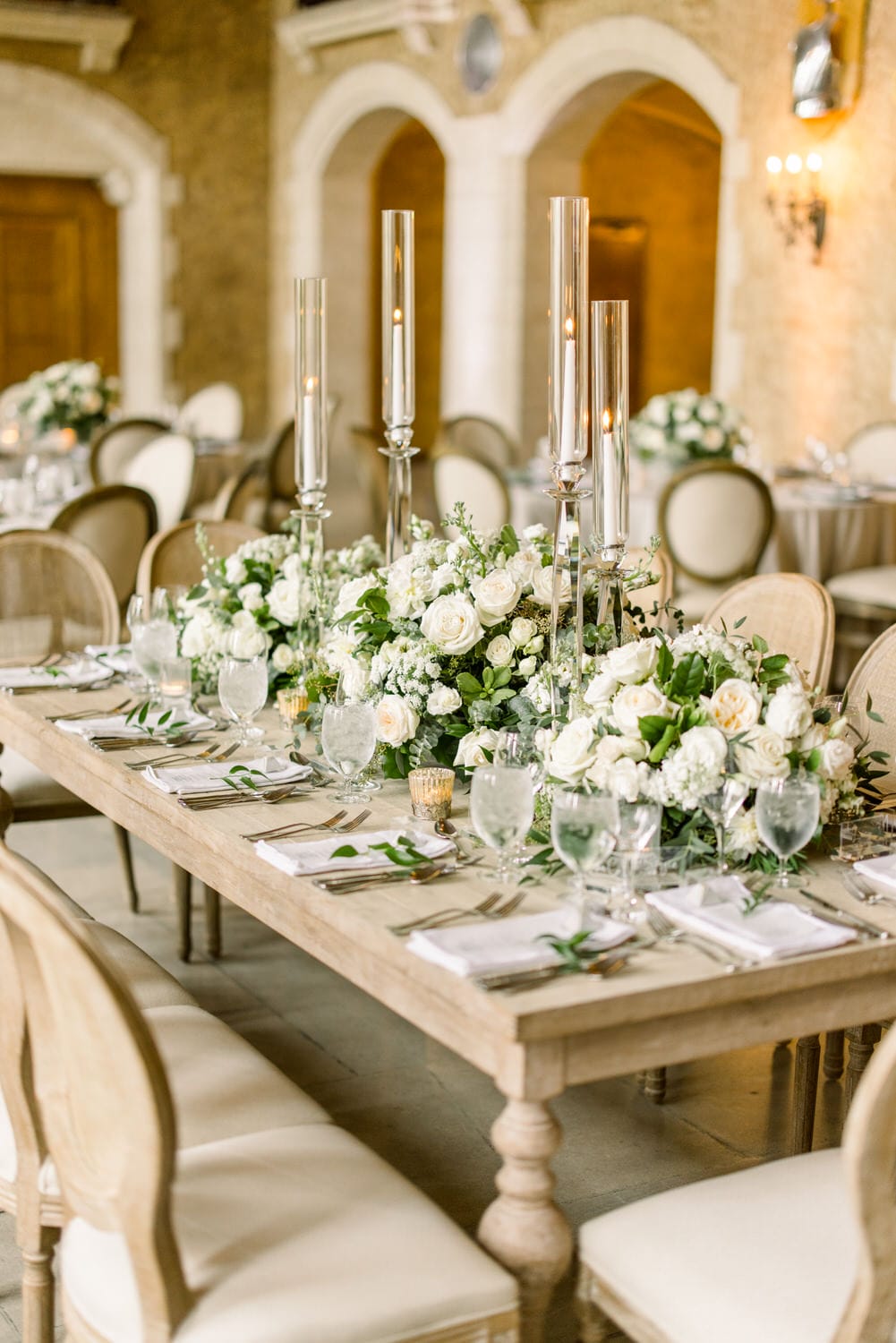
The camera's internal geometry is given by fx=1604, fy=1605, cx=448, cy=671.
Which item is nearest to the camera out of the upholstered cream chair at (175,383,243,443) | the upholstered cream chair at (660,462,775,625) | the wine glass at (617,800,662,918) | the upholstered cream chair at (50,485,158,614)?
the wine glass at (617,800,662,918)

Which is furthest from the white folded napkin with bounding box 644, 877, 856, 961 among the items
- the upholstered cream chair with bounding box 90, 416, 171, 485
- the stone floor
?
the upholstered cream chair with bounding box 90, 416, 171, 485

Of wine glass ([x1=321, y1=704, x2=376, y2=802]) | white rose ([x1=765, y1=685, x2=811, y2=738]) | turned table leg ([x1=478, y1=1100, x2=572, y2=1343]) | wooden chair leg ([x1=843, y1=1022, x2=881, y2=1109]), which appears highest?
white rose ([x1=765, y1=685, x2=811, y2=738])

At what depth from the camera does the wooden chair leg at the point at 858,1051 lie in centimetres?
255

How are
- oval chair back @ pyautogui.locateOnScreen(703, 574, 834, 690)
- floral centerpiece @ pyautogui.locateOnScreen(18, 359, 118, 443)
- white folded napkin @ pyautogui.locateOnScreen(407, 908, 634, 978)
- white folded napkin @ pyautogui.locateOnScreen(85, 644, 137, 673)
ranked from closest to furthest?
1. white folded napkin @ pyautogui.locateOnScreen(407, 908, 634, 978)
2. oval chair back @ pyautogui.locateOnScreen(703, 574, 834, 690)
3. white folded napkin @ pyautogui.locateOnScreen(85, 644, 137, 673)
4. floral centerpiece @ pyautogui.locateOnScreen(18, 359, 118, 443)

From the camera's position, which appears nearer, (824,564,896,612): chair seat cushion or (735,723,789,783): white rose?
(735,723,789,783): white rose

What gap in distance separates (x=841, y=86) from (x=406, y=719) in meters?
5.81

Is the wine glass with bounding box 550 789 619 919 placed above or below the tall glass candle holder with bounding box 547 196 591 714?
below

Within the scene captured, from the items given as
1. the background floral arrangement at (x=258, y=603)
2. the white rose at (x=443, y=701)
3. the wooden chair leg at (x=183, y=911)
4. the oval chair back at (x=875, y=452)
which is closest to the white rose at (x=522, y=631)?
the white rose at (x=443, y=701)

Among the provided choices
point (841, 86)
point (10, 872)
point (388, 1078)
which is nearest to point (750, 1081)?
point (388, 1078)

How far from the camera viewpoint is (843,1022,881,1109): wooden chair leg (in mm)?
2555

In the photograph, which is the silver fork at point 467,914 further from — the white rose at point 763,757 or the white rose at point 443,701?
the white rose at point 443,701

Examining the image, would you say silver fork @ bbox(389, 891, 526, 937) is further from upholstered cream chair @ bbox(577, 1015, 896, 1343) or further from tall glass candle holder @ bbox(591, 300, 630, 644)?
tall glass candle holder @ bbox(591, 300, 630, 644)

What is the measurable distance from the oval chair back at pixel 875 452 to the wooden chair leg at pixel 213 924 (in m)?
4.24

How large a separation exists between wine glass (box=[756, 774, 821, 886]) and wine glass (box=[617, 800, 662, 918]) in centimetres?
14
